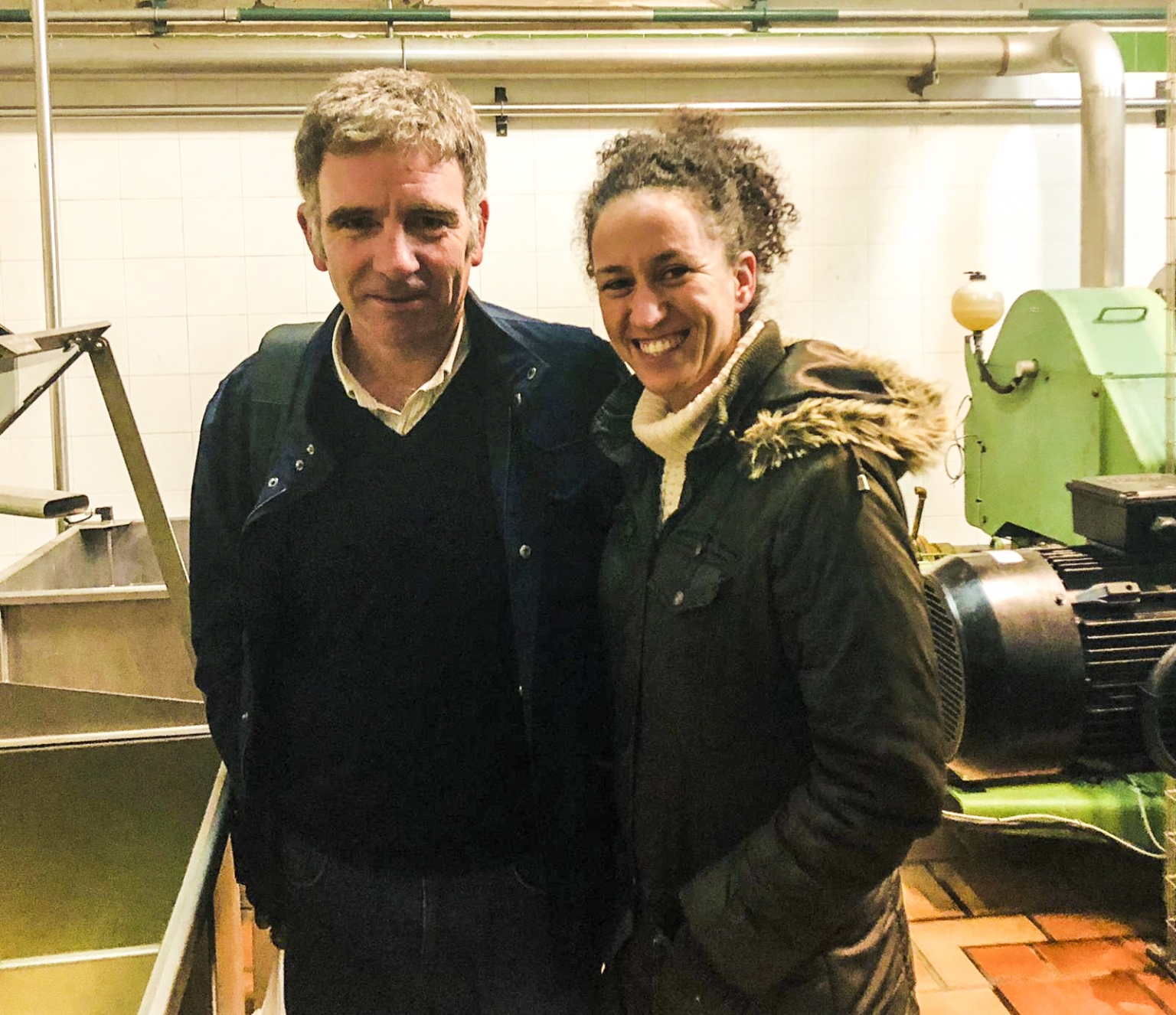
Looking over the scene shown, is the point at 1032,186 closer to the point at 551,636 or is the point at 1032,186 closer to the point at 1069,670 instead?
the point at 1069,670

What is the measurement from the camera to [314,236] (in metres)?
1.45

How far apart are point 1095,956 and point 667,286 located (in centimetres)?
215

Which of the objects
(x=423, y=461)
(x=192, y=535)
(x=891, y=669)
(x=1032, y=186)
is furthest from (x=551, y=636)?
(x=1032, y=186)

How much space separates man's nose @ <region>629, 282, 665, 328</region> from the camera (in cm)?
123

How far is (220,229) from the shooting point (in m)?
3.92

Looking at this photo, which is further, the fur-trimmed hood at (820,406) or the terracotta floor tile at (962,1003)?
the terracotta floor tile at (962,1003)

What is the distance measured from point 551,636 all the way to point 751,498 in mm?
380

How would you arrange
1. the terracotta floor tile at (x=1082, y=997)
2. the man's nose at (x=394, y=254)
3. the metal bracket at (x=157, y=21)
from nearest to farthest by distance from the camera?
the man's nose at (x=394, y=254), the terracotta floor tile at (x=1082, y=997), the metal bracket at (x=157, y=21)

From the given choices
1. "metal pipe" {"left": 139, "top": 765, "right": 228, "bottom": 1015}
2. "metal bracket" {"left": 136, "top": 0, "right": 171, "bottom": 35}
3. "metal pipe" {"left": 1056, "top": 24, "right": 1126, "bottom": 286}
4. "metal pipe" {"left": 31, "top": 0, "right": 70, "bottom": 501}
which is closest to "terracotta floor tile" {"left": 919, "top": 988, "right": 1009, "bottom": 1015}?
"metal pipe" {"left": 139, "top": 765, "right": 228, "bottom": 1015}

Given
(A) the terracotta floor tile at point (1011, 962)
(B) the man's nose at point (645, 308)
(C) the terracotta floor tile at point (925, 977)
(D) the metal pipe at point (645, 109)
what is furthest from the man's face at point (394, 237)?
(D) the metal pipe at point (645, 109)

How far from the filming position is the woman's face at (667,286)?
4.04ft

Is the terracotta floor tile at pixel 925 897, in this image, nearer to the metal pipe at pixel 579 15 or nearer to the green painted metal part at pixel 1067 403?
the green painted metal part at pixel 1067 403

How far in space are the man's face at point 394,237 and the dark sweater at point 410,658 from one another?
189 mm

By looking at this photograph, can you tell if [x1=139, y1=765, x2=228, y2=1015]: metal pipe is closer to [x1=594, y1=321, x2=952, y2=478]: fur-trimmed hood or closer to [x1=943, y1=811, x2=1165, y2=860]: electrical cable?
[x1=594, y1=321, x2=952, y2=478]: fur-trimmed hood
